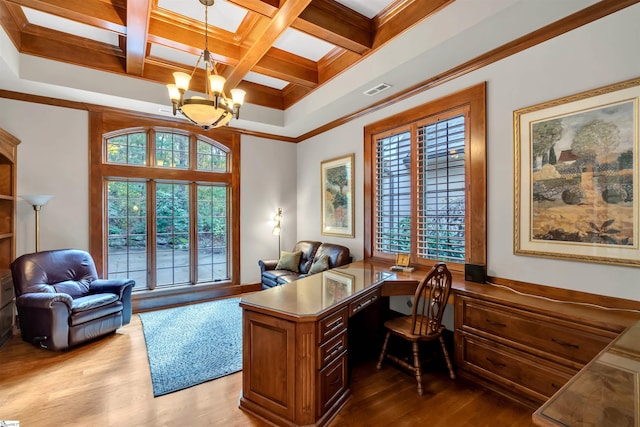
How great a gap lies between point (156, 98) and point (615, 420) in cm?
504

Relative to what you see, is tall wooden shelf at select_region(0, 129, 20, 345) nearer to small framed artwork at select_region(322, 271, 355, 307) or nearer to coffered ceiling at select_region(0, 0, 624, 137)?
coffered ceiling at select_region(0, 0, 624, 137)

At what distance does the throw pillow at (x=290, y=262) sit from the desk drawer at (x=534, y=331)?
9.26ft

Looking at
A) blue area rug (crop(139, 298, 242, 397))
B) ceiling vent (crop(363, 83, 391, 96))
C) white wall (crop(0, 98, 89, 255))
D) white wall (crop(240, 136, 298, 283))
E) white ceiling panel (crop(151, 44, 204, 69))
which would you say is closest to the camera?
blue area rug (crop(139, 298, 242, 397))

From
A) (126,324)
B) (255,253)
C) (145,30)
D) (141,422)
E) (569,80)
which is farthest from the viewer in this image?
(255,253)

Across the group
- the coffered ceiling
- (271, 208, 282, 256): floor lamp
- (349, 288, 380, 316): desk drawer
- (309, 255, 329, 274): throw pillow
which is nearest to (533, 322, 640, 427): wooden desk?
(349, 288, 380, 316): desk drawer

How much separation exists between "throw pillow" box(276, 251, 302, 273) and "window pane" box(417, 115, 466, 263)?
2.12 meters

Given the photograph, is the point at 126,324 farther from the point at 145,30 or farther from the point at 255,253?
the point at 145,30

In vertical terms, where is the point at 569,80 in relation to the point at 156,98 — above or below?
below

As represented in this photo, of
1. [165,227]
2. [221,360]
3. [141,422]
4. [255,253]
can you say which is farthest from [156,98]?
[141,422]

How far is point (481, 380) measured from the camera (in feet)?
8.27

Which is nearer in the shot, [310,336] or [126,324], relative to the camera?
[310,336]

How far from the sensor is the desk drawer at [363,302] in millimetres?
2371

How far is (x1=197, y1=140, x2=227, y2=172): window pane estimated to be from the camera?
5148 mm

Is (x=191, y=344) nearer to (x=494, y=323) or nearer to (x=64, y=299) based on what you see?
(x=64, y=299)
